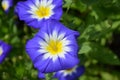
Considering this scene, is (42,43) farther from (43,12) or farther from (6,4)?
(6,4)

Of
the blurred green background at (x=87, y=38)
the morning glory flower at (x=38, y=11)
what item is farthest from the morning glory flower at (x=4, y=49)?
the morning glory flower at (x=38, y=11)

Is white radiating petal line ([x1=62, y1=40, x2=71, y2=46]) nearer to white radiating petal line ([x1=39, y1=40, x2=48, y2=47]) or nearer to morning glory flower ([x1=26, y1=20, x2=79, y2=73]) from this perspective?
morning glory flower ([x1=26, y1=20, x2=79, y2=73])

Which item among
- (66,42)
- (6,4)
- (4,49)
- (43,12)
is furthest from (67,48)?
(6,4)

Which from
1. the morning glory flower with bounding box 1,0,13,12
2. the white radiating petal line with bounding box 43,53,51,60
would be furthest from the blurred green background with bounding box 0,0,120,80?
the white radiating petal line with bounding box 43,53,51,60

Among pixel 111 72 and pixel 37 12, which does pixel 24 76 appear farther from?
pixel 111 72

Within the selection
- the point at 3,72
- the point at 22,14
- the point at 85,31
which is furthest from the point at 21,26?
the point at 85,31

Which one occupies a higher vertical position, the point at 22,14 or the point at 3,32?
the point at 22,14
